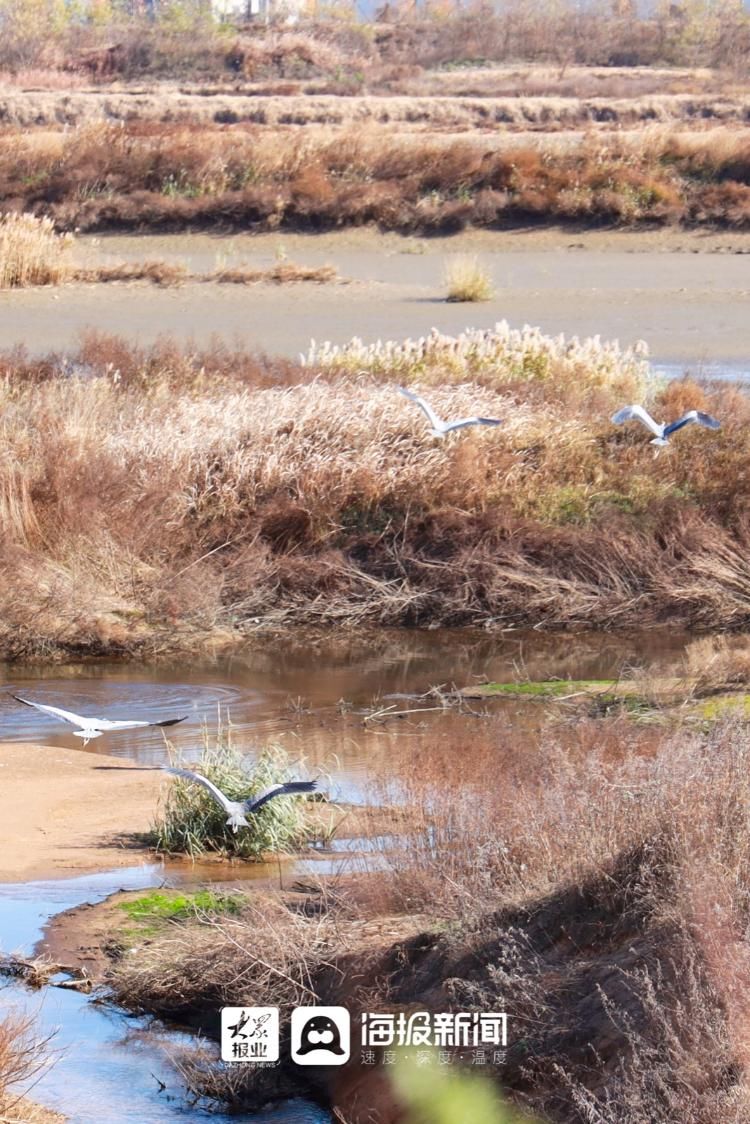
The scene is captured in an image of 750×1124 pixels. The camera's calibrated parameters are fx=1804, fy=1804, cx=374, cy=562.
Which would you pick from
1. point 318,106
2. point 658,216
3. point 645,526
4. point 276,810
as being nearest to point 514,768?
point 276,810

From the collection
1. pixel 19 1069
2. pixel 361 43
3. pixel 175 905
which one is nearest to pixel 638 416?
pixel 175 905

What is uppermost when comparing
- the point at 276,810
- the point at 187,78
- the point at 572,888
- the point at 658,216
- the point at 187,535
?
the point at 572,888

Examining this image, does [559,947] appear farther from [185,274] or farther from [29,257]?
[185,274]

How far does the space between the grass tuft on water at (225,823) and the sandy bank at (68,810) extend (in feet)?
0.71

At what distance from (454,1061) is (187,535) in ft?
30.1

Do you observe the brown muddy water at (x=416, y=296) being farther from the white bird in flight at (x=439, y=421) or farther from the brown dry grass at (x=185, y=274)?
the white bird in flight at (x=439, y=421)

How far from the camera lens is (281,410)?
50.5 feet

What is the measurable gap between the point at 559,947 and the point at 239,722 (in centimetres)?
587

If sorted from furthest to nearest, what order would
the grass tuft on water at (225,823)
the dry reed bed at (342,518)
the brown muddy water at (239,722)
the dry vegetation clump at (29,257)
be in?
the dry vegetation clump at (29,257), the dry reed bed at (342,518), the grass tuft on water at (225,823), the brown muddy water at (239,722)

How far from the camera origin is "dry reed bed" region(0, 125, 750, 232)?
32562 mm

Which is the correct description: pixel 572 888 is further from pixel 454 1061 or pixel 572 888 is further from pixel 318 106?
pixel 318 106

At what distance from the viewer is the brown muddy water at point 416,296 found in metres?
23.7

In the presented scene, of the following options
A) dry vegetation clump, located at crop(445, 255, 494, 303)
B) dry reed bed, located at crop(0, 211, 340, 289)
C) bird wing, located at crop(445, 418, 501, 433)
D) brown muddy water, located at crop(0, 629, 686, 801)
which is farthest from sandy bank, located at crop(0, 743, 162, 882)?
dry reed bed, located at crop(0, 211, 340, 289)

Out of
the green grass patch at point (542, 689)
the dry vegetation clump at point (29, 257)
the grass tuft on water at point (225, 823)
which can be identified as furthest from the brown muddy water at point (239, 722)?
the dry vegetation clump at point (29, 257)
